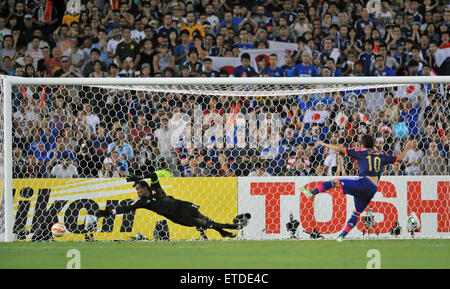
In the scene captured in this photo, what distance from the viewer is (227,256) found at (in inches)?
255

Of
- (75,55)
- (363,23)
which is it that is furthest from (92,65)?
(363,23)

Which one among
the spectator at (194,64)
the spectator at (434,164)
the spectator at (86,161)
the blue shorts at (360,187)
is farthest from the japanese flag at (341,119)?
the spectator at (86,161)

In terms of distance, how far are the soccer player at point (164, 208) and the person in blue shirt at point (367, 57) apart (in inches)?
189

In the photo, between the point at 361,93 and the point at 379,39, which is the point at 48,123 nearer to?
the point at 361,93

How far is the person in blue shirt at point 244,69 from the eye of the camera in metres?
11.2

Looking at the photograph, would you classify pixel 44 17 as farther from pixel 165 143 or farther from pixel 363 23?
pixel 363 23

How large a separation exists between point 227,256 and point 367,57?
658 cm

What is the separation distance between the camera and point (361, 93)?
9.51m

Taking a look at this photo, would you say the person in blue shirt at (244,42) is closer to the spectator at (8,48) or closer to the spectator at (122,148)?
the spectator at (122,148)

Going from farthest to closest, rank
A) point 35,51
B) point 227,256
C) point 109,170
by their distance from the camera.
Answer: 1. point 35,51
2. point 109,170
3. point 227,256

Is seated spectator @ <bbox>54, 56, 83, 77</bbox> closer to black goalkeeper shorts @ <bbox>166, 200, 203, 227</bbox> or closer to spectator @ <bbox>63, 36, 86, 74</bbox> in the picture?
spectator @ <bbox>63, 36, 86, 74</bbox>
